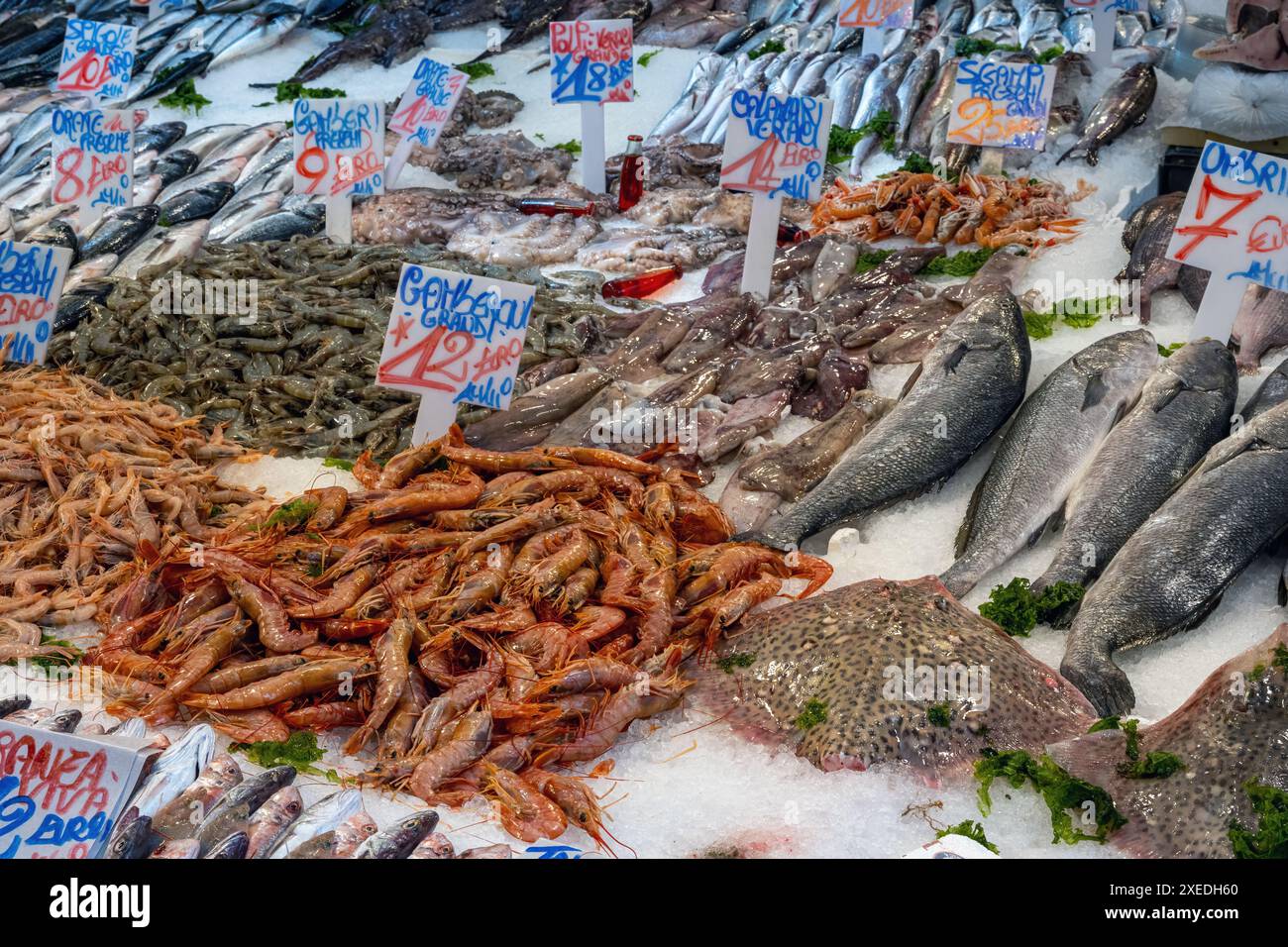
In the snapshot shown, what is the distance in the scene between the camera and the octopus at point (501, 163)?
825 centimetres

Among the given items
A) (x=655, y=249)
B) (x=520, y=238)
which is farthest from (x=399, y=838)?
(x=520, y=238)

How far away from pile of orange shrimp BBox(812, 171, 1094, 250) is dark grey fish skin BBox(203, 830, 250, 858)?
504 cm

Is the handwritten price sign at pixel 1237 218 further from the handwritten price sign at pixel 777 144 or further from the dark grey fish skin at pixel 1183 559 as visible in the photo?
the handwritten price sign at pixel 777 144

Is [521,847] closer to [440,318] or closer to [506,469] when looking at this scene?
[506,469]

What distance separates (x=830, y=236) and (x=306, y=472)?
3.24m

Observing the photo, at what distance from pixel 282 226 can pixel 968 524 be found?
482 cm

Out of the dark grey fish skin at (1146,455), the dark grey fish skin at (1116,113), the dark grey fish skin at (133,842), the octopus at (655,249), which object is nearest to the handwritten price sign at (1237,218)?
the dark grey fish skin at (1146,455)

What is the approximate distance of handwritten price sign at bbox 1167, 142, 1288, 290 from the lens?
183 inches

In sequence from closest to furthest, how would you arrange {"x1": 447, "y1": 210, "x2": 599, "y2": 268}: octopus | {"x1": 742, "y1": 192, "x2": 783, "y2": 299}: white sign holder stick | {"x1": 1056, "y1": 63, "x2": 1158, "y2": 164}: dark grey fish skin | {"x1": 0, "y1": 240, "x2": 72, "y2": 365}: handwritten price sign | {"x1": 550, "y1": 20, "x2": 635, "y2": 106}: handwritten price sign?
1. {"x1": 0, "y1": 240, "x2": 72, "y2": 365}: handwritten price sign
2. {"x1": 742, "y1": 192, "x2": 783, "y2": 299}: white sign holder stick
3. {"x1": 447, "y1": 210, "x2": 599, "y2": 268}: octopus
4. {"x1": 1056, "y1": 63, "x2": 1158, "y2": 164}: dark grey fish skin
5. {"x1": 550, "y1": 20, "x2": 635, "y2": 106}: handwritten price sign

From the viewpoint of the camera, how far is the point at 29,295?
5.58m

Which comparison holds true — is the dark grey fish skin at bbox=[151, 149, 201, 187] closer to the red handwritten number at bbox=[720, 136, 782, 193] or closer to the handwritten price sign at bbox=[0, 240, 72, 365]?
the handwritten price sign at bbox=[0, 240, 72, 365]

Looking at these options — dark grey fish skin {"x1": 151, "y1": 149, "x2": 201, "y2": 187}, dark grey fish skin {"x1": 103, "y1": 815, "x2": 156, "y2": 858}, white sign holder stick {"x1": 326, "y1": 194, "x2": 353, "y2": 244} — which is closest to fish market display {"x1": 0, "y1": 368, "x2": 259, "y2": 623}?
dark grey fish skin {"x1": 103, "y1": 815, "x2": 156, "y2": 858}
